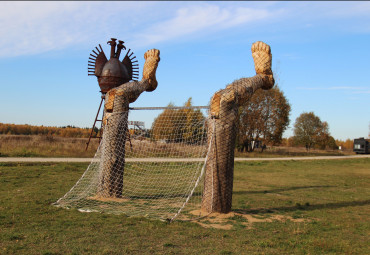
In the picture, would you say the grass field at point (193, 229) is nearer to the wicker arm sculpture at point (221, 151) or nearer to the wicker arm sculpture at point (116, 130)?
the wicker arm sculpture at point (221, 151)

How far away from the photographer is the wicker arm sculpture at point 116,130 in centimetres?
799

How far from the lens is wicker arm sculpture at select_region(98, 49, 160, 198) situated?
7.99 meters

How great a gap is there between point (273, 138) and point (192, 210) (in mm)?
26929

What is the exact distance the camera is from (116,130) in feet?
26.6

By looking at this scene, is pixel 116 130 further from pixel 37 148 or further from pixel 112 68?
pixel 37 148

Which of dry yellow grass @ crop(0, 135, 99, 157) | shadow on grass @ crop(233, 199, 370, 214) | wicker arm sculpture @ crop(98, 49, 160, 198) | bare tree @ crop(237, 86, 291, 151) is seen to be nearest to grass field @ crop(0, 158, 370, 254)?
shadow on grass @ crop(233, 199, 370, 214)

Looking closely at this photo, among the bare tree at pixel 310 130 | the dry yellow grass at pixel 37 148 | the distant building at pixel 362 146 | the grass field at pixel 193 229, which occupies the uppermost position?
the bare tree at pixel 310 130

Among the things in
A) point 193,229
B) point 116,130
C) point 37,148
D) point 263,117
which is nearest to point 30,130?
point 37,148

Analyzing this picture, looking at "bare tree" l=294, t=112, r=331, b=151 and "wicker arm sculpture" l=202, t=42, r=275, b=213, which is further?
"bare tree" l=294, t=112, r=331, b=151

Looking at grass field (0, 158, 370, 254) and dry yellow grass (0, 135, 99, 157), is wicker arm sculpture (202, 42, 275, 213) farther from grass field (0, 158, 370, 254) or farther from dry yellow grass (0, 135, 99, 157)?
dry yellow grass (0, 135, 99, 157)

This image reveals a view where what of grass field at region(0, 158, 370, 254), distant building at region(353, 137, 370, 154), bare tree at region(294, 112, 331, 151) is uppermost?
bare tree at region(294, 112, 331, 151)

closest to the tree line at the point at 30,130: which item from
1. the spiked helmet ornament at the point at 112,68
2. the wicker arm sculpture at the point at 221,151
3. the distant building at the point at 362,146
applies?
the spiked helmet ornament at the point at 112,68

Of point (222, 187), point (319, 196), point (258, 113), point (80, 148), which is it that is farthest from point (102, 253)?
point (258, 113)

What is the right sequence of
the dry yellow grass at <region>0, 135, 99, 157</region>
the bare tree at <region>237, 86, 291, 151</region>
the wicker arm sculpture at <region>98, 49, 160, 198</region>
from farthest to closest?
the bare tree at <region>237, 86, 291, 151</region>, the dry yellow grass at <region>0, 135, 99, 157</region>, the wicker arm sculpture at <region>98, 49, 160, 198</region>
